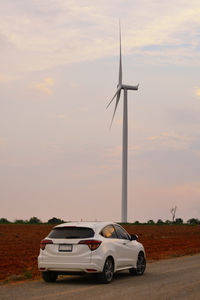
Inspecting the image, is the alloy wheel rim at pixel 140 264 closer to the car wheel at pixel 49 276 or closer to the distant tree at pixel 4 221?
the car wheel at pixel 49 276

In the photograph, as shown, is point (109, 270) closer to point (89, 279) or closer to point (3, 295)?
point (89, 279)

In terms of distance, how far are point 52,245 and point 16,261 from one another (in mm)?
7999

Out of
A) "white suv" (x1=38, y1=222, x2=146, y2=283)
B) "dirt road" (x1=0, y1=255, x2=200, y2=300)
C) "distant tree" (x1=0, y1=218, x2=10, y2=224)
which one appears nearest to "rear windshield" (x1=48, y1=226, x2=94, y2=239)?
"white suv" (x1=38, y1=222, x2=146, y2=283)

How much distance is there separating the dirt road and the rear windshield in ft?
3.81

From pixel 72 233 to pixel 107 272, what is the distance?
4.23 feet

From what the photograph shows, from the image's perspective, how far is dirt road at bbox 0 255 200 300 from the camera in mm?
12122

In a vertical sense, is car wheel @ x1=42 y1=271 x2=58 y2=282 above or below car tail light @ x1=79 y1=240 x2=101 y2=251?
below

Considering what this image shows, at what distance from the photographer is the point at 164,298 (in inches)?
463

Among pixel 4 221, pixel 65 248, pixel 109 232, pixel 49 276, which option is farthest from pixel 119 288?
pixel 4 221

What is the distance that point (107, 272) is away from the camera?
1474 centimetres

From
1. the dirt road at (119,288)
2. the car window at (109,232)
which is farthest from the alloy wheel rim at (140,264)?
the car window at (109,232)

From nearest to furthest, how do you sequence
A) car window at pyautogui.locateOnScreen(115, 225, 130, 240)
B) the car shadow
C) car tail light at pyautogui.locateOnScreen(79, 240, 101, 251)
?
1. car tail light at pyautogui.locateOnScreen(79, 240, 101, 251)
2. the car shadow
3. car window at pyautogui.locateOnScreen(115, 225, 130, 240)

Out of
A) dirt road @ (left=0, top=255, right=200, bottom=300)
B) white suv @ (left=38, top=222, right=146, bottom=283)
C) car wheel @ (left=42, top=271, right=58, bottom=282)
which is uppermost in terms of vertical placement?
white suv @ (left=38, top=222, right=146, bottom=283)

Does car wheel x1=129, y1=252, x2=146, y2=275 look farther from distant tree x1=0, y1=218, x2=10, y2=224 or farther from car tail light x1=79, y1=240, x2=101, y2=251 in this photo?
distant tree x1=0, y1=218, x2=10, y2=224
